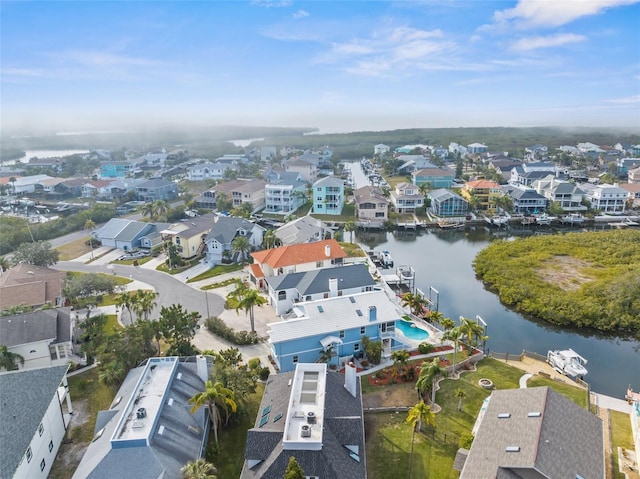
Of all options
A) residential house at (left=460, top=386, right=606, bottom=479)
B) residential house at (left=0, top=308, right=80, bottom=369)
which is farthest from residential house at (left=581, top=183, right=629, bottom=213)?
residential house at (left=0, top=308, right=80, bottom=369)

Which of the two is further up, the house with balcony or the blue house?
the house with balcony

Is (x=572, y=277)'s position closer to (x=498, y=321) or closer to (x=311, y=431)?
(x=498, y=321)

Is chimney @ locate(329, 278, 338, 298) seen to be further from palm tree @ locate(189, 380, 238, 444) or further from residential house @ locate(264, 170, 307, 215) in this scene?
residential house @ locate(264, 170, 307, 215)

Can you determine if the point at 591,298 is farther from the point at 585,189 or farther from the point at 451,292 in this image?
the point at 585,189

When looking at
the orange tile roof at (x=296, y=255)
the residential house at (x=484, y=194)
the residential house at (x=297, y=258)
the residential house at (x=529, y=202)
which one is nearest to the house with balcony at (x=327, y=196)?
the residential house at (x=484, y=194)

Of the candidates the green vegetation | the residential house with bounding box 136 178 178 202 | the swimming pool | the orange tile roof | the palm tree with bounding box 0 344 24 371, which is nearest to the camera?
the palm tree with bounding box 0 344 24 371

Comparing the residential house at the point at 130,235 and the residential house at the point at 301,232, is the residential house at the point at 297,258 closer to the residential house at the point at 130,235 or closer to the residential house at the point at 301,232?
the residential house at the point at 301,232
